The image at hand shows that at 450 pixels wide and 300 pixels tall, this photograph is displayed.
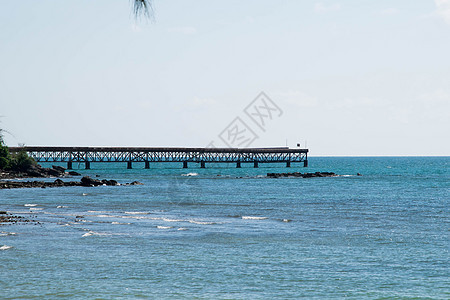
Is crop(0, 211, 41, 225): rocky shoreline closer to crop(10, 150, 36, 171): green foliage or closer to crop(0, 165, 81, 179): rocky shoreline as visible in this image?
crop(0, 165, 81, 179): rocky shoreline

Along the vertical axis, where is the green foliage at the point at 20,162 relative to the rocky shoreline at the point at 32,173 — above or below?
above

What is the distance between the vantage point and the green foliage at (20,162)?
83.1m

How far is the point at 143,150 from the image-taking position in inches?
5054

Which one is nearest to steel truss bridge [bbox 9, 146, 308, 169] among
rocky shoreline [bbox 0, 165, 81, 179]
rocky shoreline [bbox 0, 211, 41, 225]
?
rocky shoreline [bbox 0, 165, 81, 179]

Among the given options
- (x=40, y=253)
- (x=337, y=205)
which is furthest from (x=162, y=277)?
(x=337, y=205)

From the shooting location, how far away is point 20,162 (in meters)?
84.2

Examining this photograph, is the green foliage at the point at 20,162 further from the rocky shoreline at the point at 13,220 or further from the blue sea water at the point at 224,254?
the rocky shoreline at the point at 13,220

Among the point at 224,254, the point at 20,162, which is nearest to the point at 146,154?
the point at 20,162

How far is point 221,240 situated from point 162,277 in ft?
23.5

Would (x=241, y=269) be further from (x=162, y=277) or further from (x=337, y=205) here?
(x=337, y=205)

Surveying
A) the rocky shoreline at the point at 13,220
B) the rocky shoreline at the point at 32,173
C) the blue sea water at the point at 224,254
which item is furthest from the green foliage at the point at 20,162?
the rocky shoreline at the point at 13,220

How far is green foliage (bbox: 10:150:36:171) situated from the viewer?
273ft

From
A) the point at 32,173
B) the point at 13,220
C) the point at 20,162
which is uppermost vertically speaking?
the point at 20,162

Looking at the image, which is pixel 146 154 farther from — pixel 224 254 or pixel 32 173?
pixel 224 254
